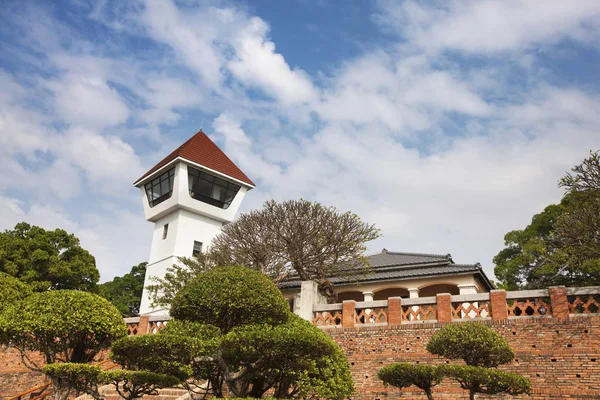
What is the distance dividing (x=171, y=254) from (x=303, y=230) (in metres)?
9.21

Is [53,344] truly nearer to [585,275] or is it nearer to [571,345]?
[571,345]

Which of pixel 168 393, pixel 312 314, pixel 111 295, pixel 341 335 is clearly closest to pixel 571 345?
pixel 341 335

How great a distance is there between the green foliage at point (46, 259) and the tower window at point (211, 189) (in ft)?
21.1

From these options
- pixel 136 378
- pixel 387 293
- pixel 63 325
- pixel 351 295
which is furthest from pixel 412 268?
pixel 63 325

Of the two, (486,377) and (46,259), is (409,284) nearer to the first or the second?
(486,377)

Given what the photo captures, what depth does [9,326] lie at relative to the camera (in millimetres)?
10578

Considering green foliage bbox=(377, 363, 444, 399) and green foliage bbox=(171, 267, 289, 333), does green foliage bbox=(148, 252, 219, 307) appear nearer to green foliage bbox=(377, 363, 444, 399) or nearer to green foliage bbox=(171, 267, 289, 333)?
green foliage bbox=(171, 267, 289, 333)

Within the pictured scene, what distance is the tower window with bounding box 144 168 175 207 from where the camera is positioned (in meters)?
27.8

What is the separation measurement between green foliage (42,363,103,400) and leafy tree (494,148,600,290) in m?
12.3

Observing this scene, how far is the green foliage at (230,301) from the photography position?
382 inches

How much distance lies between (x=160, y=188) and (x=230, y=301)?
20.1m

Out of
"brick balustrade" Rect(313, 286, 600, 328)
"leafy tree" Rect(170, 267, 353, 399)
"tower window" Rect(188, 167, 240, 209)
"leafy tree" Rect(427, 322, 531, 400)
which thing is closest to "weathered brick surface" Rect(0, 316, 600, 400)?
"brick balustrade" Rect(313, 286, 600, 328)

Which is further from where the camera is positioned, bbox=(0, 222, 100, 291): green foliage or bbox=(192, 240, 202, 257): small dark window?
bbox=(192, 240, 202, 257): small dark window

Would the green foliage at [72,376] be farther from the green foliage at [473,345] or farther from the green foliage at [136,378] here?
the green foliage at [473,345]
